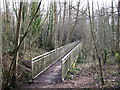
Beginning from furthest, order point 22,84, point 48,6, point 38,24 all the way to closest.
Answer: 1. point 48,6
2. point 38,24
3. point 22,84

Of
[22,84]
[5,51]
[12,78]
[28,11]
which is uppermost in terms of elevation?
[28,11]

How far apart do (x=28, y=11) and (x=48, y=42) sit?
6.03m

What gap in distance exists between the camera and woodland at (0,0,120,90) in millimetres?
6187

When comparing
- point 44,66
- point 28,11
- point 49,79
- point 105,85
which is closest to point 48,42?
point 28,11

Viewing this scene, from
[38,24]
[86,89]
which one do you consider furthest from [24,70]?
[38,24]

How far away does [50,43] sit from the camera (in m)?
18.0

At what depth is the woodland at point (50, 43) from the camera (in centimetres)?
619

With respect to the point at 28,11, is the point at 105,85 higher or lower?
lower

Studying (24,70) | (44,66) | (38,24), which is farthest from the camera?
(38,24)

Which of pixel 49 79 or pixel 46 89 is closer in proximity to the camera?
pixel 46 89

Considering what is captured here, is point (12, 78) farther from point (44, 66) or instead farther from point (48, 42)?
point (48, 42)

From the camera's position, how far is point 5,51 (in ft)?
27.3

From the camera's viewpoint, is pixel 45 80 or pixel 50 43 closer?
pixel 45 80

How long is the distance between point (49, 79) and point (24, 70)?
59.6 inches
